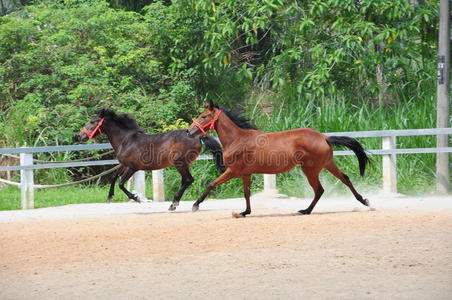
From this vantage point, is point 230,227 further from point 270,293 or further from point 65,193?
point 65,193

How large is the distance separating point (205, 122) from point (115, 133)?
2.75m

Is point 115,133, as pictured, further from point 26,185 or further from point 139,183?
point 26,185

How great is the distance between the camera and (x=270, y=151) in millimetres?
11922

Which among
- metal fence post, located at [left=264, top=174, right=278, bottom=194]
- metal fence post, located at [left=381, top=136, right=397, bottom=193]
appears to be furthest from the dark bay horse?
metal fence post, located at [left=381, top=136, right=397, bottom=193]

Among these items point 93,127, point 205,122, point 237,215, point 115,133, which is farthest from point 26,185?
point 237,215

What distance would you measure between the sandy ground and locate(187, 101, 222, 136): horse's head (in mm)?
1305

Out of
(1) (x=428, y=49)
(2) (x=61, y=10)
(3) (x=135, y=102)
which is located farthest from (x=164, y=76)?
(1) (x=428, y=49)

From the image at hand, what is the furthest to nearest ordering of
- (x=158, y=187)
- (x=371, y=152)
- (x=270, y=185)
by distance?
(x=158, y=187)
(x=270, y=185)
(x=371, y=152)

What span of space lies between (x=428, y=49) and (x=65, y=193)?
29.0ft

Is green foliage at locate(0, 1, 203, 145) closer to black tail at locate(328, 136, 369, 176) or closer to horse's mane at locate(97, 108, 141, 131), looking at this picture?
horse's mane at locate(97, 108, 141, 131)

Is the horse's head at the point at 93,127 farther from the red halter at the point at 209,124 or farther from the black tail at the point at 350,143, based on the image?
the black tail at the point at 350,143

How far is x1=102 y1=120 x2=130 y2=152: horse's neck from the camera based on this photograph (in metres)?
14.4

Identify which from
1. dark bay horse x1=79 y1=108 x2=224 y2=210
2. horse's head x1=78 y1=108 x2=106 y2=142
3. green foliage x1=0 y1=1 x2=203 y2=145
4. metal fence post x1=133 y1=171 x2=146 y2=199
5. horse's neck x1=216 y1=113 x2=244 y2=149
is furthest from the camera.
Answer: green foliage x1=0 y1=1 x2=203 y2=145

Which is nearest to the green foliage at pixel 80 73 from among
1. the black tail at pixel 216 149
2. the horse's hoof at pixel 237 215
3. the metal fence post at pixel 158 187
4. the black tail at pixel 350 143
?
the metal fence post at pixel 158 187
